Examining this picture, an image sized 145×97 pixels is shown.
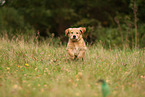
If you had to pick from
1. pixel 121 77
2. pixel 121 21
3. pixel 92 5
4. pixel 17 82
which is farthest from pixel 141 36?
pixel 17 82

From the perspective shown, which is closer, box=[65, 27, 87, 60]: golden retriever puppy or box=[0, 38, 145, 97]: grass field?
box=[0, 38, 145, 97]: grass field

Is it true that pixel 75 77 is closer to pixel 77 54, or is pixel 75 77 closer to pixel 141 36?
pixel 77 54

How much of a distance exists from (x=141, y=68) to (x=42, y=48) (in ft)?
10.9

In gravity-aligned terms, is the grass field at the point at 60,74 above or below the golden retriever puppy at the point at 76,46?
below

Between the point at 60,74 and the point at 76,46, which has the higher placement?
the point at 76,46

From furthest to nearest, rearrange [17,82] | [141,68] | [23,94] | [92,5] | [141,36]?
[92,5], [141,36], [141,68], [17,82], [23,94]

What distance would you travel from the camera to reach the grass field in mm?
3188

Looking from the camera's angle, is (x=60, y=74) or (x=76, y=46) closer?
(x=60, y=74)

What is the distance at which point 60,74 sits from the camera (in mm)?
4301

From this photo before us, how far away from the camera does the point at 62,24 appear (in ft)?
52.4

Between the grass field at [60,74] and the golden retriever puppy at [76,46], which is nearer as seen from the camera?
the grass field at [60,74]

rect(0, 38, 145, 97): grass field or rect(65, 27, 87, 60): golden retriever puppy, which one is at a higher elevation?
rect(65, 27, 87, 60): golden retriever puppy

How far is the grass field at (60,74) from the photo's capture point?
3.19 m

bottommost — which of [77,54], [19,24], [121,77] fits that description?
[121,77]
